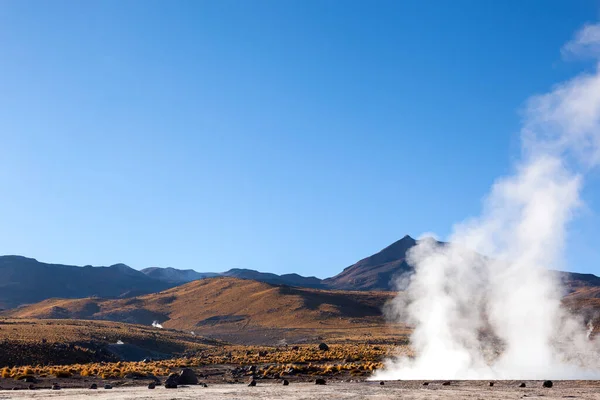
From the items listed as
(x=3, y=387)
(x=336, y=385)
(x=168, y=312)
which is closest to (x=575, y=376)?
(x=336, y=385)

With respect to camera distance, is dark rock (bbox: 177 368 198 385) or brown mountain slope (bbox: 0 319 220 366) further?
brown mountain slope (bbox: 0 319 220 366)

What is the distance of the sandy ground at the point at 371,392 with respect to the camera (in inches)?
1129

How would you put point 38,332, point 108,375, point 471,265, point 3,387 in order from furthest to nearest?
1. point 38,332
2. point 471,265
3. point 108,375
4. point 3,387

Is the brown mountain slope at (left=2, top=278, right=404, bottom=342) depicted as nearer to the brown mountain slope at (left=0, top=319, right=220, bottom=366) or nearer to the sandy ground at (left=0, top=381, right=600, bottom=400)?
the brown mountain slope at (left=0, top=319, right=220, bottom=366)

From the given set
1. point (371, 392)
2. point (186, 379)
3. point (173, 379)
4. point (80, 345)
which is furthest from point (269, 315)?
point (371, 392)

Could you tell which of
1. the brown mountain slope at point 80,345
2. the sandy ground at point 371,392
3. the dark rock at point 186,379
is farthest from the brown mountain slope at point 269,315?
the sandy ground at point 371,392

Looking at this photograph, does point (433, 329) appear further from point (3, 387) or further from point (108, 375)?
point (3, 387)

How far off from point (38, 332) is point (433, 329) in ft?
188

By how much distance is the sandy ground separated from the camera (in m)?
28.7

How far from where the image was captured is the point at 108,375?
44656 millimetres

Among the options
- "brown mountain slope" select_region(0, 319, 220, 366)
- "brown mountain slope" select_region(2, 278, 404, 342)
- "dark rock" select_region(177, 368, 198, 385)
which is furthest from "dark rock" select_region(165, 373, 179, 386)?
"brown mountain slope" select_region(2, 278, 404, 342)

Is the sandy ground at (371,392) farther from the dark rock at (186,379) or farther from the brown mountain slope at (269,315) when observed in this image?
the brown mountain slope at (269,315)

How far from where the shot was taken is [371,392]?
31016 millimetres

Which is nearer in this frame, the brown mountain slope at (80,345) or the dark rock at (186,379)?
the dark rock at (186,379)
